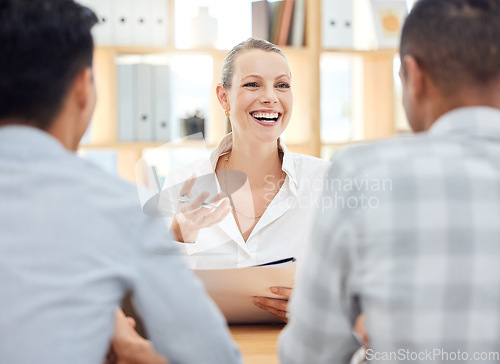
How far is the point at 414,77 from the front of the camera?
85 centimetres

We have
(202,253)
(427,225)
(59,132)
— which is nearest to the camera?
(427,225)

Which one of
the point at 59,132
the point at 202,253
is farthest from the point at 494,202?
the point at 202,253

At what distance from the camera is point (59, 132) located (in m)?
0.85

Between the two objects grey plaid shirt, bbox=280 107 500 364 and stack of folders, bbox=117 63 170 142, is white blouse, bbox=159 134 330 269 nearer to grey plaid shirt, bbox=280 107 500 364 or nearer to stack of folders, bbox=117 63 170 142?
stack of folders, bbox=117 63 170 142

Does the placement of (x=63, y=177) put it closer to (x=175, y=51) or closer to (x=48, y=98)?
(x=48, y=98)

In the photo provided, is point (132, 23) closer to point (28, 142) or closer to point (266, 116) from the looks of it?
point (266, 116)

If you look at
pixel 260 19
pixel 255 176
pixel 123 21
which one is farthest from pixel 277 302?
pixel 123 21

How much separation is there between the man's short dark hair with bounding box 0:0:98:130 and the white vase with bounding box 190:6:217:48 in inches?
95.0

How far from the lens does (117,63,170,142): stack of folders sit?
10.3 feet

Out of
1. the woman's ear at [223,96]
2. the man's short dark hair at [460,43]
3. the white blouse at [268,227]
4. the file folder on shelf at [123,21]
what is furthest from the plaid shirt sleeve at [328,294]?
the file folder on shelf at [123,21]

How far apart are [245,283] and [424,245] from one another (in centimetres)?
65

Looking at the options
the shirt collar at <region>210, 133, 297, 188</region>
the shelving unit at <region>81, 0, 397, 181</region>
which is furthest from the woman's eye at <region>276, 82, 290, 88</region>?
the shelving unit at <region>81, 0, 397, 181</region>

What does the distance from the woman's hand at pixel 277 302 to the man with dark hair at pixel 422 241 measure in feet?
1.71

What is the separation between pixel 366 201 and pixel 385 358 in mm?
218
